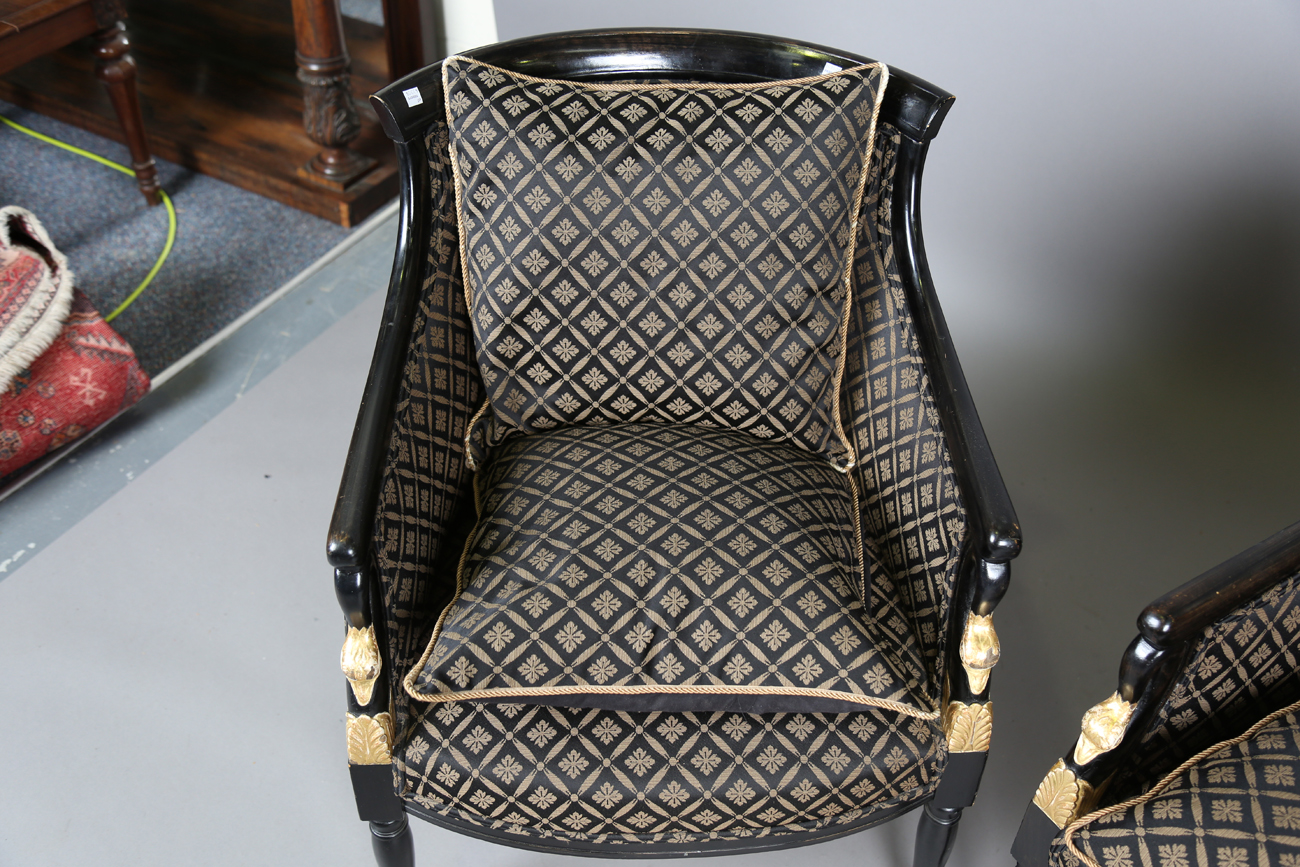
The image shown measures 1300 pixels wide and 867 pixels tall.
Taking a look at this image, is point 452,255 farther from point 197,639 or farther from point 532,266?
point 197,639

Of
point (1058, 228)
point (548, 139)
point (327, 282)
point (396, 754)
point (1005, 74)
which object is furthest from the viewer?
point (327, 282)

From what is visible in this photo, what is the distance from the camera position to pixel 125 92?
6.92ft

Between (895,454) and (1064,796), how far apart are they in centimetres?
38

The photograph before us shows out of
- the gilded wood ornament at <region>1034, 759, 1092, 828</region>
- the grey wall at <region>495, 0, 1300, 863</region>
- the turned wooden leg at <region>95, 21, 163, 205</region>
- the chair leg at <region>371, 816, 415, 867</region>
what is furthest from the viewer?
the turned wooden leg at <region>95, 21, 163, 205</region>

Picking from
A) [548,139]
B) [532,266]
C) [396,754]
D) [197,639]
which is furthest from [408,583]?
[197,639]

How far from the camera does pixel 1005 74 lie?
1.74m

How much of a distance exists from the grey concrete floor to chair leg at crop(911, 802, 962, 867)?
0.19 meters

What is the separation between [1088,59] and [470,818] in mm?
1508

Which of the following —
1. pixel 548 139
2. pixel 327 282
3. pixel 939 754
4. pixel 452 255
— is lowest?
pixel 327 282

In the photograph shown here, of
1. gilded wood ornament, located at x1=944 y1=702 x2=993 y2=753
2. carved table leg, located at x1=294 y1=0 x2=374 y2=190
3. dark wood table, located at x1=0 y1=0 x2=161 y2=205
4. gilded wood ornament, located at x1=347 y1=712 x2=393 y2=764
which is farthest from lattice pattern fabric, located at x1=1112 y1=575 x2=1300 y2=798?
dark wood table, located at x1=0 y1=0 x2=161 y2=205

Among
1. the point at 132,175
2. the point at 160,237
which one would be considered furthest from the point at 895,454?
the point at 132,175

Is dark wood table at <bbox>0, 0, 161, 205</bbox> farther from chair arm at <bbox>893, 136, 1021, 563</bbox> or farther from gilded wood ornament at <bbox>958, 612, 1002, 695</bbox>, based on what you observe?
gilded wood ornament at <bbox>958, 612, 1002, 695</bbox>

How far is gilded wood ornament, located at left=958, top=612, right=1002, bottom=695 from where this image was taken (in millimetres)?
926

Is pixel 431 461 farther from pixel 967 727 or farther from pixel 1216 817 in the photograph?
pixel 1216 817
